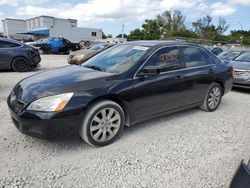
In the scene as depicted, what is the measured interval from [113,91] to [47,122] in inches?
38.6

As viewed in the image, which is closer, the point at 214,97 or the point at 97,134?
the point at 97,134

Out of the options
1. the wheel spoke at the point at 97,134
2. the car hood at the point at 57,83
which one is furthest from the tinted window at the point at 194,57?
the wheel spoke at the point at 97,134

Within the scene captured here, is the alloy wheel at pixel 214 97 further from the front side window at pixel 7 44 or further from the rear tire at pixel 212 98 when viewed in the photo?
the front side window at pixel 7 44

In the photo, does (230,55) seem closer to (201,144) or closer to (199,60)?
(199,60)

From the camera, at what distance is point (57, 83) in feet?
10.8

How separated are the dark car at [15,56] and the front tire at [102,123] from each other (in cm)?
759

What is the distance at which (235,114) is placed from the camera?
201 inches

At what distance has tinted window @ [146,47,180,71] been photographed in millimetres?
3948

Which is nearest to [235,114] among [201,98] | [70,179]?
[201,98]

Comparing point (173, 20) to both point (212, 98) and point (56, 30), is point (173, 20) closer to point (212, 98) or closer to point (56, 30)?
point (56, 30)

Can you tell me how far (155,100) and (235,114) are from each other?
7.29 feet

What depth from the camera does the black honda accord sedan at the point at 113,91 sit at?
3.04 meters

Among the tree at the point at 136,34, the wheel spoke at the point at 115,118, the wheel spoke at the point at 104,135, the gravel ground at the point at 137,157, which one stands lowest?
the gravel ground at the point at 137,157

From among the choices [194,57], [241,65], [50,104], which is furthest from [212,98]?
[50,104]
